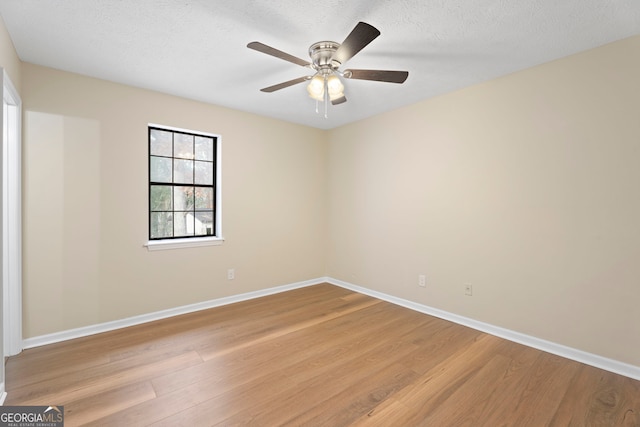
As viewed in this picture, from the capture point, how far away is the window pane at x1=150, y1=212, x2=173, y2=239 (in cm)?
332

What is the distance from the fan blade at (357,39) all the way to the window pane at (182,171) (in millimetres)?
2418

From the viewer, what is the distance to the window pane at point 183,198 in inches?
137

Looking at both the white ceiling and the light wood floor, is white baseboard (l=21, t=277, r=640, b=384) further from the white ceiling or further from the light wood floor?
the white ceiling

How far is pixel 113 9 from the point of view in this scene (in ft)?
6.08

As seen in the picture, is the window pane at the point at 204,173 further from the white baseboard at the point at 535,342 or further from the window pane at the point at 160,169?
the white baseboard at the point at 535,342

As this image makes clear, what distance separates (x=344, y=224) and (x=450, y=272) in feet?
5.65

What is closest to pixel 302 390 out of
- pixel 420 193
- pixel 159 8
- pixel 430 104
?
pixel 420 193

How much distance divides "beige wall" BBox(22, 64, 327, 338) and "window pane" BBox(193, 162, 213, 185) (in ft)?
0.71

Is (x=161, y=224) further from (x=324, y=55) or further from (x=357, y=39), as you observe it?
(x=357, y=39)

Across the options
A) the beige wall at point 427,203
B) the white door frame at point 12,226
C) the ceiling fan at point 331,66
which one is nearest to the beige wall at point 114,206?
the beige wall at point 427,203

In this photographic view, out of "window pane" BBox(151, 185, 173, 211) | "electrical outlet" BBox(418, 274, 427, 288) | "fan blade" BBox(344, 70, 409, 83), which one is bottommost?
"electrical outlet" BBox(418, 274, 427, 288)

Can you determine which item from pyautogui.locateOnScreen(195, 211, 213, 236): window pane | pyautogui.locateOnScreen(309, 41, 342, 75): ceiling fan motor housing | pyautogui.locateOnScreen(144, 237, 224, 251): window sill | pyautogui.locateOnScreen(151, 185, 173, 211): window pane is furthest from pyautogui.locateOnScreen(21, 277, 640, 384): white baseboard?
pyautogui.locateOnScreen(309, 41, 342, 75): ceiling fan motor housing

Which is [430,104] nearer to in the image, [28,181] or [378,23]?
[378,23]

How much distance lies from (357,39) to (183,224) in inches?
114
